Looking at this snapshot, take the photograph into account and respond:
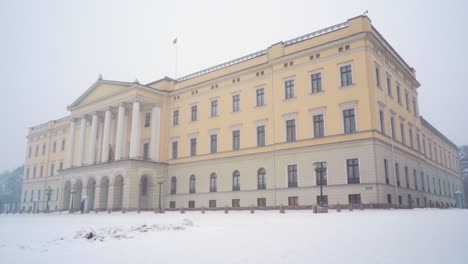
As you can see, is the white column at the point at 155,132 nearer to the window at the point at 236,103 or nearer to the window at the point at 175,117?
the window at the point at 175,117

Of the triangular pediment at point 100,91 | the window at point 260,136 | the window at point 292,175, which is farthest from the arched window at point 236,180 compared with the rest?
the triangular pediment at point 100,91

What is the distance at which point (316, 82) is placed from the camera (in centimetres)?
3331

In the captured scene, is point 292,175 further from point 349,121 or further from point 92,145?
point 92,145

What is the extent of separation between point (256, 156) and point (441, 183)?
30832 millimetres

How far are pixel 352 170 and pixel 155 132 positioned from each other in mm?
24536

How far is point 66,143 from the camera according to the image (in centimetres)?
6144

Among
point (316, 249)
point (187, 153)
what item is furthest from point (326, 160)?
point (316, 249)

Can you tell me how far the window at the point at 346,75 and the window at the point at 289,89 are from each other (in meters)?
4.97

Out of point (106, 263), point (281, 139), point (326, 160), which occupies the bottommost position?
point (106, 263)

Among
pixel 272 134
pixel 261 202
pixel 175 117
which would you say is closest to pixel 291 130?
pixel 272 134

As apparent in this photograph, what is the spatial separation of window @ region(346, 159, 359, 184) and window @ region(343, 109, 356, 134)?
2.53 meters

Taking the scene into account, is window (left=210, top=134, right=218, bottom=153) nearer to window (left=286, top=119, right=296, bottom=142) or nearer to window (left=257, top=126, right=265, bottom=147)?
window (left=257, top=126, right=265, bottom=147)

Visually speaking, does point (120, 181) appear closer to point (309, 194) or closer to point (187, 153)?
point (187, 153)

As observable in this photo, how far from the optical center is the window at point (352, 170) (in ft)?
96.5
